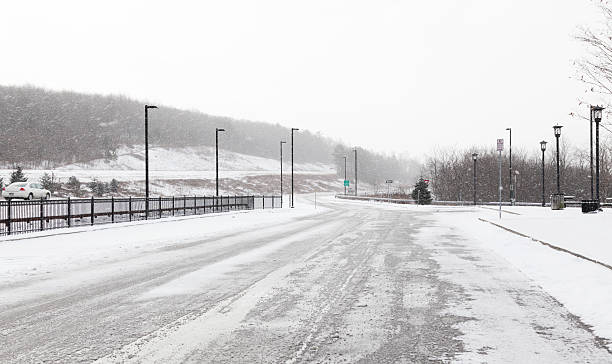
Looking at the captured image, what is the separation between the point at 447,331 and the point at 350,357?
1548mm

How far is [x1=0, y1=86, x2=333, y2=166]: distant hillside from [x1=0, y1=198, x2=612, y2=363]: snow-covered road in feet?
400

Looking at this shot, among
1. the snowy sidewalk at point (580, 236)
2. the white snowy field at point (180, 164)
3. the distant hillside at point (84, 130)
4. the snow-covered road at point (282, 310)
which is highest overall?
the distant hillside at point (84, 130)

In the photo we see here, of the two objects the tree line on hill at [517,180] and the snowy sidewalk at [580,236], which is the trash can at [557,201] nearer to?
the snowy sidewalk at [580,236]

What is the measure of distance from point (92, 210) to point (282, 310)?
1882cm

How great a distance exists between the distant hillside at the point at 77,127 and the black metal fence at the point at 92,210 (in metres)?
98.3

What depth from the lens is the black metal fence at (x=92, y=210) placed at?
20.0 meters

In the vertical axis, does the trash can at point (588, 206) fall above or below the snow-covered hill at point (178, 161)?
below

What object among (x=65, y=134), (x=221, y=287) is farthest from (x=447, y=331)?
(x=65, y=134)

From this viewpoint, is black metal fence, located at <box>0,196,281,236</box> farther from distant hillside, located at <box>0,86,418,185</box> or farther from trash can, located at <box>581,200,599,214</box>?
distant hillside, located at <box>0,86,418,185</box>

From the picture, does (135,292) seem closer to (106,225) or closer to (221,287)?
(221,287)

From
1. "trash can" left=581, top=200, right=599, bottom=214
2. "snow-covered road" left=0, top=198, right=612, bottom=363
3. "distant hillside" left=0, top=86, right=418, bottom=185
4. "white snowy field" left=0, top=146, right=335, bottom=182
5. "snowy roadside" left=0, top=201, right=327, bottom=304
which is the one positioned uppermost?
"distant hillside" left=0, top=86, right=418, bottom=185

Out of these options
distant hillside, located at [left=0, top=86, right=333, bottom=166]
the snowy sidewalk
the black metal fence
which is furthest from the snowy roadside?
distant hillside, located at [left=0, top=86, right=333, bottom=166]

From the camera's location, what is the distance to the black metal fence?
2005 centimetres

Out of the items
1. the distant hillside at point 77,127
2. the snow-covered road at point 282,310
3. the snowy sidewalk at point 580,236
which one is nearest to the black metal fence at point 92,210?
the snow-covered road at point 282,310
